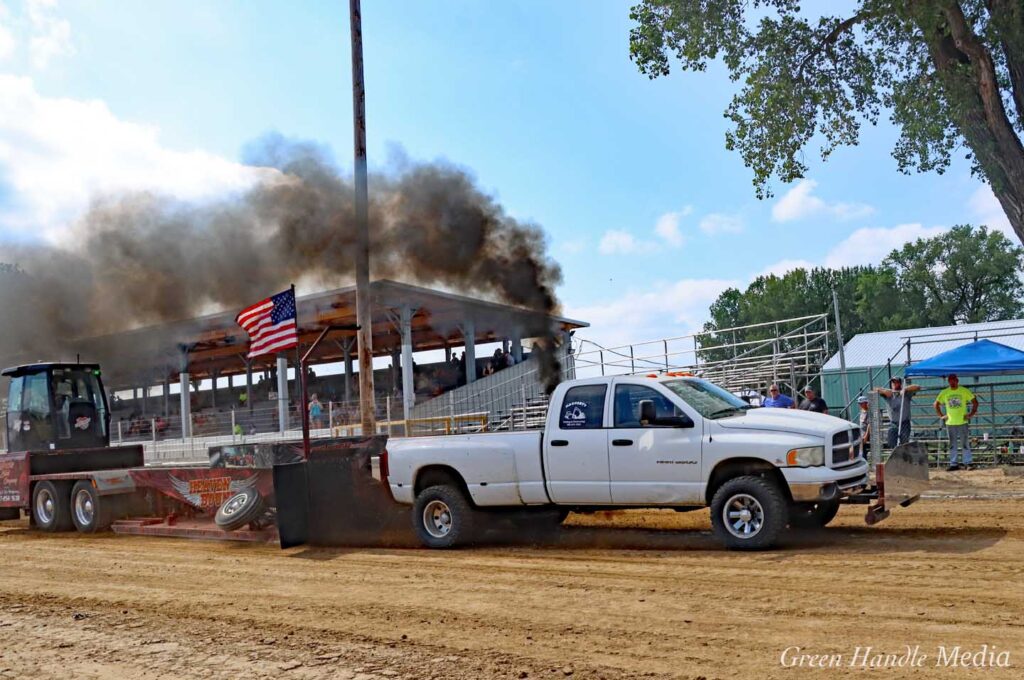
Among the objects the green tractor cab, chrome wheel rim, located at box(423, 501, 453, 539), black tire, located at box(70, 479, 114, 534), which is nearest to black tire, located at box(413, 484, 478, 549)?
chrome wheel rim, located at box(423, 501, 453, 539)

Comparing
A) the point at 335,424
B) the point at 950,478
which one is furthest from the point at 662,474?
the point at 335,424

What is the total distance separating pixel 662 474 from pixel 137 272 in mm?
24080

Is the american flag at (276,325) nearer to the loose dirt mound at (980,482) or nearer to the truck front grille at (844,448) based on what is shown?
the truck front grille at (844,448)

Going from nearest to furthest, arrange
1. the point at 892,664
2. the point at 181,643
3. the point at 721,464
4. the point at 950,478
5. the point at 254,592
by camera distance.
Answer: the point at 892,664 < the point at 181,643 < the point at 254,592 < the point at 721,464 < the point at 950,478

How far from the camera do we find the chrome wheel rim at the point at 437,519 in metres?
10.7

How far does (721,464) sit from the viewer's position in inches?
365

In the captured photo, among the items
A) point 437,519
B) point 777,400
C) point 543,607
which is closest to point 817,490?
point 543,607

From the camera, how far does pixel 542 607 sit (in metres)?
6.99

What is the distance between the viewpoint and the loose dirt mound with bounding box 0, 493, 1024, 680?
556cm

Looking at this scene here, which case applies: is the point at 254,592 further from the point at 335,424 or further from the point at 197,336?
the point at 197,336

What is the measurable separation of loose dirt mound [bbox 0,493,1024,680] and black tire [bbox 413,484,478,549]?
0.90 feet

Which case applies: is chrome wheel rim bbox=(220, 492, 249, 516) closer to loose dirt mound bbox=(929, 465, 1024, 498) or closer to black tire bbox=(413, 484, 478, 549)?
black tire bbox=(413, 484, 478, 549)

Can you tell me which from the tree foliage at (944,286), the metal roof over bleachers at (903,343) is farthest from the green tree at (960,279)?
the metal roof over bleachers at (903,343)

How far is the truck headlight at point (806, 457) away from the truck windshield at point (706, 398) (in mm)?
920
